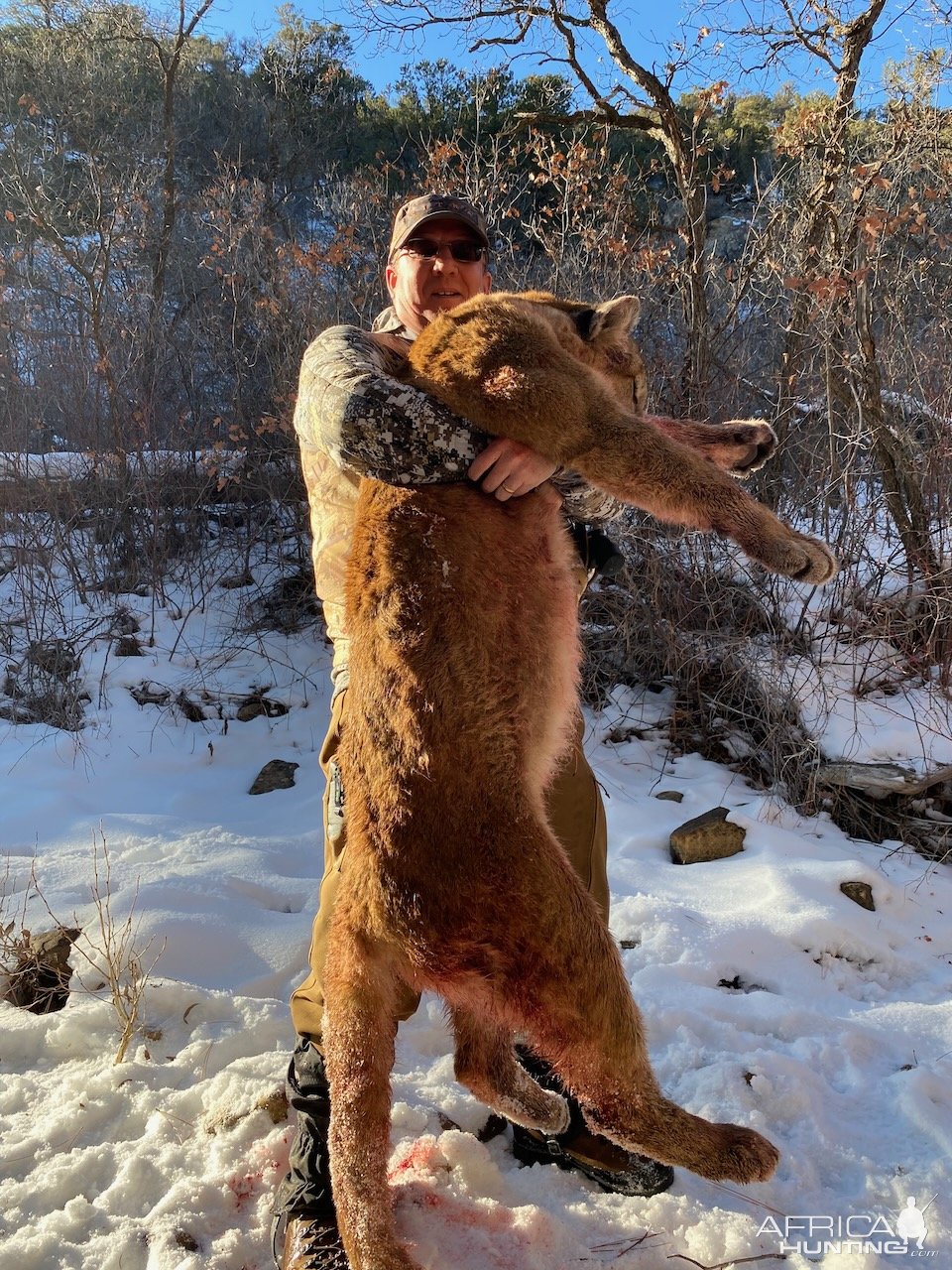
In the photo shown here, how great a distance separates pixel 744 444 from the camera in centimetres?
243

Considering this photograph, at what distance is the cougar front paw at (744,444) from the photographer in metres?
2.43

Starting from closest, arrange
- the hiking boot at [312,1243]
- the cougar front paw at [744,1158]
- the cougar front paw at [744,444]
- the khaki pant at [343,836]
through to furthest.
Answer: the cougar front paw at [744,1158]
the hiking boot at [312,1243]
the khaki pant at [343,836]
the cougar front paw at [744,444]

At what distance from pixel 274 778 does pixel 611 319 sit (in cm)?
431

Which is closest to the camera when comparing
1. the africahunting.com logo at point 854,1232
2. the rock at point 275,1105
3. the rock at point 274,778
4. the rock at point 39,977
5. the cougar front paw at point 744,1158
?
the cougar front paw at point 744,1158

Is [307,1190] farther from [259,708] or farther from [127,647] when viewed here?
[127,647]

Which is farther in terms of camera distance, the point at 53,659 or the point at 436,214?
the point at 53,659

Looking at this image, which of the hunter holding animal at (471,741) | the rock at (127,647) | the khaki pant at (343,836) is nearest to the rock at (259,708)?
the rock at (127,647)

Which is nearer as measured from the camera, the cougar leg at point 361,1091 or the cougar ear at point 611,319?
the cougar leg at point 361,1091

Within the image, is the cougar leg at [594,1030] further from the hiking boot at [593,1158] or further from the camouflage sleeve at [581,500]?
the camouflage sleeve at [581,500]

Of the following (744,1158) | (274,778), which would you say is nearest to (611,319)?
(744,1158)

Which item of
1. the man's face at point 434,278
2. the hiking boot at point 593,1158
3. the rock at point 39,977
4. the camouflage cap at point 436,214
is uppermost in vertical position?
the camouflage cap at point 436,214

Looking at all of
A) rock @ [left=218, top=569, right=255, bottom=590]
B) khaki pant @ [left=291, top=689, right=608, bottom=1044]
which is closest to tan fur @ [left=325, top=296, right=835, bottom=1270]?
khaki pant @ [left=291, top=689, right=608, bottom=1044]

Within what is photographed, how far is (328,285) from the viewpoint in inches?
334

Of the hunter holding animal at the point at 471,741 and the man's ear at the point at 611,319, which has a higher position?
the man's ear at the point at 611,319
